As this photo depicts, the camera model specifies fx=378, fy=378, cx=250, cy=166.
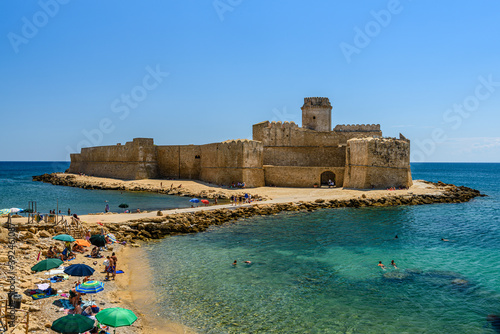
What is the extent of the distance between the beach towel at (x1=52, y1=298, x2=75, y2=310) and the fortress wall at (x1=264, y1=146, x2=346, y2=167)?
94.9 feet

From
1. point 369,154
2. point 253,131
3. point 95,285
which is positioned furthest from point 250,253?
point 253,131

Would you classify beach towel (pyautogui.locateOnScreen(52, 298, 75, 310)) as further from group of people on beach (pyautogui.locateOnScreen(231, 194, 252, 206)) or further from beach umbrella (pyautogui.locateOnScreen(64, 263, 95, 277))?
group of people on beach (pyautogui.locateOnScreen(231, 194, 252, 206))

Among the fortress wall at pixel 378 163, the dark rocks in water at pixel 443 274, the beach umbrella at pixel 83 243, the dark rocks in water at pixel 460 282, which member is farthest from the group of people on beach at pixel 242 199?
the dark rocks in water at pixel 460 282

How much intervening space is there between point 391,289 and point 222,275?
5.57 metres

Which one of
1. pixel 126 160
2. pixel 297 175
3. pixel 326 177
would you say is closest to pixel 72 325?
pixel 297 175

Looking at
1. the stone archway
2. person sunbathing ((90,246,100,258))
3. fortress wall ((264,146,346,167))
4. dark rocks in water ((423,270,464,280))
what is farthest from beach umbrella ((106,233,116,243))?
the stone archway

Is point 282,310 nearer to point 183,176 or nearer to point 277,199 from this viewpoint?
point 277,199

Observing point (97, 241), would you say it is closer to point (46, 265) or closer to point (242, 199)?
point (46, 265)

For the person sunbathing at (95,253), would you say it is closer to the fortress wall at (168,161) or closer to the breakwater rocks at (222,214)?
the breakwater rocks at (222,214)

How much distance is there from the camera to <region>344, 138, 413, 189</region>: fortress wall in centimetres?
3200

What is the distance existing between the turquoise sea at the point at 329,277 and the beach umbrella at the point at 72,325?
2.58 m

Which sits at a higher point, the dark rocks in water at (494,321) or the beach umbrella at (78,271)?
the beach umbrella at (78,271)

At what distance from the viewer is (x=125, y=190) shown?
40.2 meters

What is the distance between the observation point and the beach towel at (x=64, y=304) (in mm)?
9453
